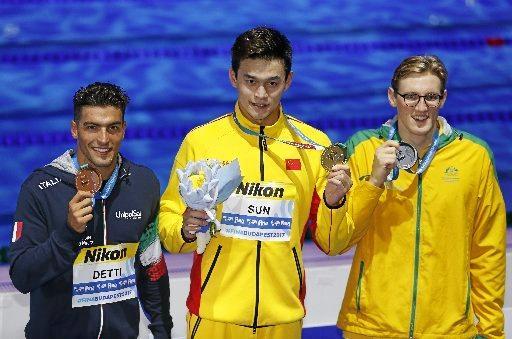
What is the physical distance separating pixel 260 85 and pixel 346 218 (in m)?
0.46

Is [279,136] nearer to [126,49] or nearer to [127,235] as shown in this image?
[127,235]

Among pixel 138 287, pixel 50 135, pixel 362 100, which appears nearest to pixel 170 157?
pixel 50 135

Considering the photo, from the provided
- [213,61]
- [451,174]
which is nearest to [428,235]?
[451,174]

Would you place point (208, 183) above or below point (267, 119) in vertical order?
below

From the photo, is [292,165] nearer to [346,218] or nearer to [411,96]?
[346,218]

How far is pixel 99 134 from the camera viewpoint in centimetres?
261

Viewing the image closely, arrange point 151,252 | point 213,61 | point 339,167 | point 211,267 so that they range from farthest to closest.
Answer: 1. point 213,61
2. point 151,252
3. point 211,267
4. point 339,167

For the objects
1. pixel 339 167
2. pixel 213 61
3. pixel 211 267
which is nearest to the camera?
pixel 339 167

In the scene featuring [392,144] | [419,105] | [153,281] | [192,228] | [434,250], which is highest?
[419,105]

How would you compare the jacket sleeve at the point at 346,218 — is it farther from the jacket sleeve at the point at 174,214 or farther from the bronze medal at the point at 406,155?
the jacket sleeve at the point at 174,214

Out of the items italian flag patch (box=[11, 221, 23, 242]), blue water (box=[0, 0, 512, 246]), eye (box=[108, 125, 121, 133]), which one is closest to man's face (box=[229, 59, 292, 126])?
eye (box=[108, 125, 121, 133])

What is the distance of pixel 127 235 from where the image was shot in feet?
8.76

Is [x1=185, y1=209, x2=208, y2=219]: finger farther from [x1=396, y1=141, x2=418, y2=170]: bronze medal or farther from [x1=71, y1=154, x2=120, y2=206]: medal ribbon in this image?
[x1=396, y1=141, x2=418, y2=170]: bronze medal

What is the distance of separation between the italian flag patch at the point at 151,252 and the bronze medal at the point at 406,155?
754mm
